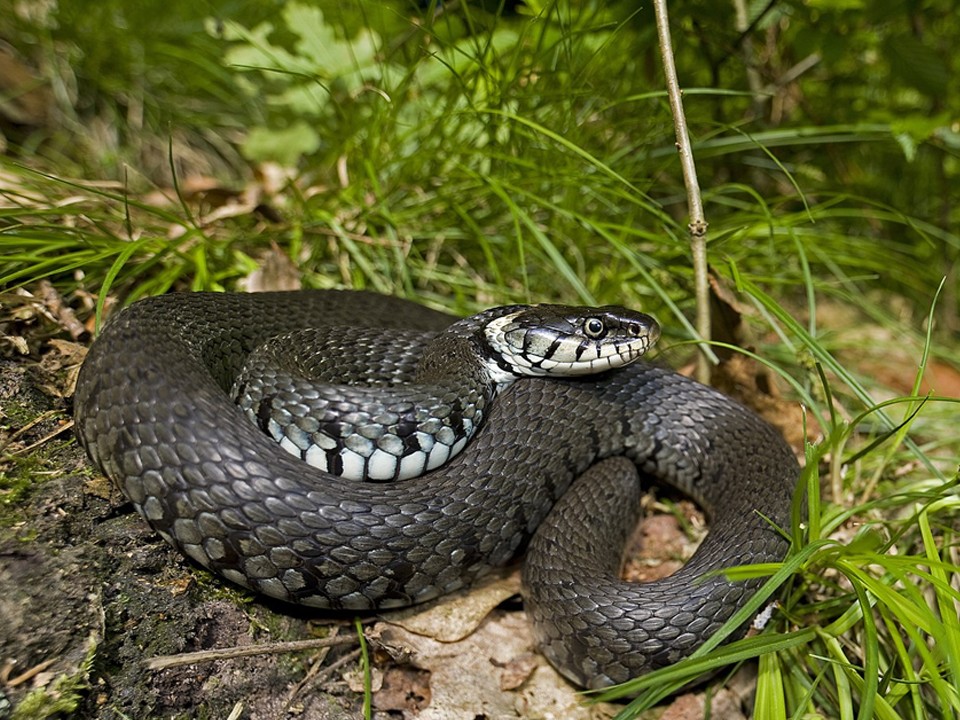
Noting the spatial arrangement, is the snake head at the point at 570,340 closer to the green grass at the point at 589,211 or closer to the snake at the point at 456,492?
the snake at the point at 456,492

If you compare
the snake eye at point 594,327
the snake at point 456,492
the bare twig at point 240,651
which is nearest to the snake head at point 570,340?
the snake eye at point 594,327

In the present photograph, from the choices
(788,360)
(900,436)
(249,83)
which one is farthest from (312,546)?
(249,83)

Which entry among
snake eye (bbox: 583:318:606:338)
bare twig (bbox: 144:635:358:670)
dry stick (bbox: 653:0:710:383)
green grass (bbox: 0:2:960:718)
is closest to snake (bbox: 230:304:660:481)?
snake eye (bbox: 583:318:606:338)

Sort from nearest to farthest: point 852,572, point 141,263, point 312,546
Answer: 1. point 852,572
2. point 312,546
3. point 141,263

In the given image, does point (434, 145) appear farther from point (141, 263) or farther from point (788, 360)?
point (788, 360)

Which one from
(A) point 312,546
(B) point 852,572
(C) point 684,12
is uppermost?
(C) point 684,12

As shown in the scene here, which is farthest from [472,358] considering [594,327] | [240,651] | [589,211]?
[589,211]
